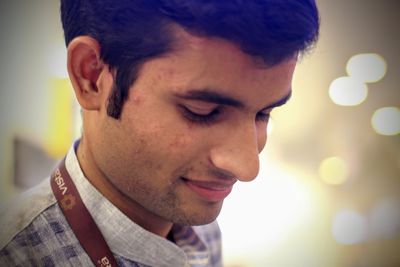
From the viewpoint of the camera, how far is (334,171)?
7.18 ft

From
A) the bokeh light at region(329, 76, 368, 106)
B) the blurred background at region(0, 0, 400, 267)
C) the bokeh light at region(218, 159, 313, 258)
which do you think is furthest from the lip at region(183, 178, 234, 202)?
the bokeh light at region(329, 76, 368, 106)

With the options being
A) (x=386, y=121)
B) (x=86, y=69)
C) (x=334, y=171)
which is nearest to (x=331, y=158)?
(x=334, y=171)

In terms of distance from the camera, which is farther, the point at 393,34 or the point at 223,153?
the point at 393,34

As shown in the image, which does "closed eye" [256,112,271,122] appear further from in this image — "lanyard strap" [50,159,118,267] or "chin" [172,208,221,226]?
"lanyard strap" [50,159,118,267]

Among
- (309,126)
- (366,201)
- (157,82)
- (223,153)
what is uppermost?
(157,82)

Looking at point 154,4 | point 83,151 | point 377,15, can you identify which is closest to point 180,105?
point 154,4

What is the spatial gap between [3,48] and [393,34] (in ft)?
5.51

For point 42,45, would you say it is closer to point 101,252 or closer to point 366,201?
A: point 101,252

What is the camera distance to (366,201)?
224 centimetres

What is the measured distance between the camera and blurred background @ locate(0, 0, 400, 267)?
174 centimetres

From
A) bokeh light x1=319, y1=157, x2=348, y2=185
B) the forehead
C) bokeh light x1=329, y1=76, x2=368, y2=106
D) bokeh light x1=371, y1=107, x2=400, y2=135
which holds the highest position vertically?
the forehead

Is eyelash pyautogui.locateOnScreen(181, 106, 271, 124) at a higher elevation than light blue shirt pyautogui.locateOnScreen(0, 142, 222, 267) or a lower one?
higher

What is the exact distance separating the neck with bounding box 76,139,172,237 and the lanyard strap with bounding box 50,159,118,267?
0.05 metres

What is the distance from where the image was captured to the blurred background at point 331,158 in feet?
5.72
